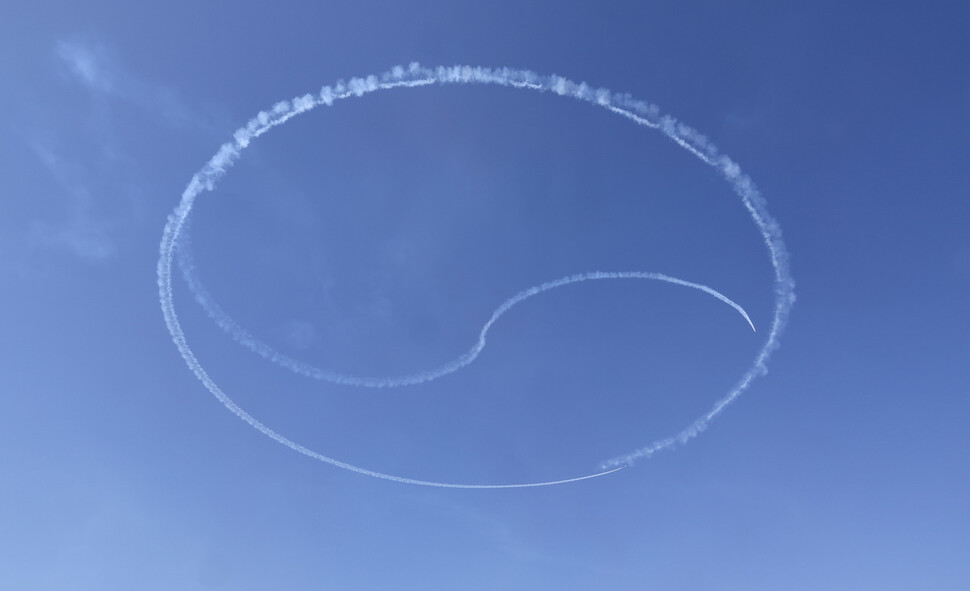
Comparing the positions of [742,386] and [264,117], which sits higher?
[264,117]

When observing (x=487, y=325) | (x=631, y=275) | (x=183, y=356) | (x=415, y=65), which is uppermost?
(x=415, y=65)

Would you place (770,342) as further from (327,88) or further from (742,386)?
(327,88)

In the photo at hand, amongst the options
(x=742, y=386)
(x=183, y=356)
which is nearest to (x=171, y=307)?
(x=183, y=356)

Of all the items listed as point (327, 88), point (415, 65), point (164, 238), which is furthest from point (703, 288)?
point (164, 238)

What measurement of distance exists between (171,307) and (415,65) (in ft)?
71.9

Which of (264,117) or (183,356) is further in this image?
(183,356)

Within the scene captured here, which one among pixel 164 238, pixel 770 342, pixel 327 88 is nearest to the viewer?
pixel 327 88

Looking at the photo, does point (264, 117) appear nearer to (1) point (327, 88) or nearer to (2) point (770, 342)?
(1) point (327, 88)

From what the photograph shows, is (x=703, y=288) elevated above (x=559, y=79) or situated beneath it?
situated beneath

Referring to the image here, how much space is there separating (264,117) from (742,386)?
3425cm

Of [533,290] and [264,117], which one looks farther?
[533,290]

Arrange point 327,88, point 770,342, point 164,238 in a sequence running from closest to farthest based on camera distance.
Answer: point 327,88 < point 164,238 < point 770,342

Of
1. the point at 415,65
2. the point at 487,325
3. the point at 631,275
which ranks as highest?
the point at 415,65

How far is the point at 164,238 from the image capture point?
119ft
